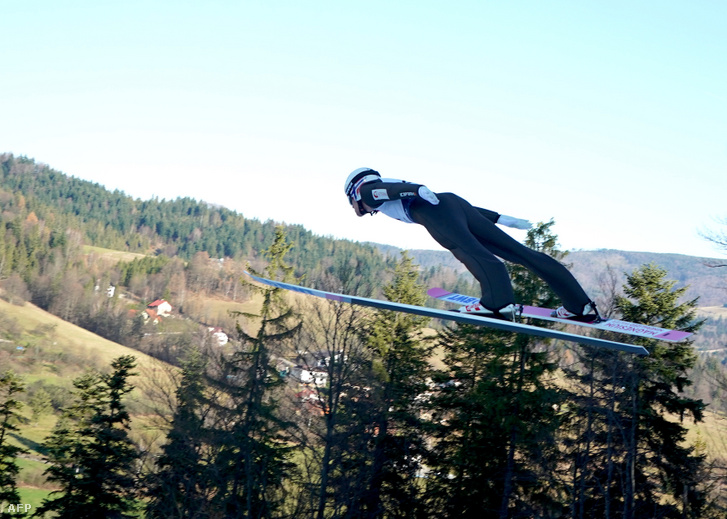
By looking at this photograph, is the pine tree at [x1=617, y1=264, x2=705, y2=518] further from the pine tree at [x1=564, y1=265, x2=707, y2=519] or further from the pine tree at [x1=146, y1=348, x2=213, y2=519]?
the pine tree at [x1=146, y1=348, x2=213, y2=519]

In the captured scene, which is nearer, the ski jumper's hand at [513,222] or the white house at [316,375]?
the ski jumper's hand at [513,222]

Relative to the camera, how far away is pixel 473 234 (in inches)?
238

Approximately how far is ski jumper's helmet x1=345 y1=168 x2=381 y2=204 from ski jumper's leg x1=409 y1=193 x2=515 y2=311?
1.48ft

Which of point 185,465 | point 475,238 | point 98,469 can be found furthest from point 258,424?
point 475,238

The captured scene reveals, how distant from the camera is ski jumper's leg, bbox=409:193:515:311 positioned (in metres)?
5.67

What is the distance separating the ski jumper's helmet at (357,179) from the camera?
18.8 feet

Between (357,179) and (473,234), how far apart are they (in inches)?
47.1

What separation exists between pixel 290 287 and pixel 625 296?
14.5 m

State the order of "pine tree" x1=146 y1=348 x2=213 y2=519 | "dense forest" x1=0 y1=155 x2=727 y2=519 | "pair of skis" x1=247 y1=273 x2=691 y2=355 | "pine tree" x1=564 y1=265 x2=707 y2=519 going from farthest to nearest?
"pine tree" x1=146 y1=348 x2=213 y2=519, "dense forest" x1=0 y1=155 x2=727 y2=519, "pine tree" x1=564 y1=265 x2=707 y2=519, "pair of skis" x1=247 y1=273 x2=691 y2=355

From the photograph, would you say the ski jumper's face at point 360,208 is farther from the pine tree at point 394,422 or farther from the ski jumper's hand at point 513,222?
the pine tree at point 394,422

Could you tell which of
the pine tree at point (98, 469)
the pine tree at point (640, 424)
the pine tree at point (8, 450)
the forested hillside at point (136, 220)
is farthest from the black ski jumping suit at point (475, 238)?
the forested hillside at point (136, 220)

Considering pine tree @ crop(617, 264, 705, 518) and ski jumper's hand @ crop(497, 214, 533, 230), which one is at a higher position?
ski jumper's hand @ crop(497, 214, 533, 230)

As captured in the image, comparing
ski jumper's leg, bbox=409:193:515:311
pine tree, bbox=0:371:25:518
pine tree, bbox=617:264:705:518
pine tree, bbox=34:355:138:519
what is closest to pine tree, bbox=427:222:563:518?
pine tree, bbox=617:264:705:518

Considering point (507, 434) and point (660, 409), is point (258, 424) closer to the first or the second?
point (507, 434)
